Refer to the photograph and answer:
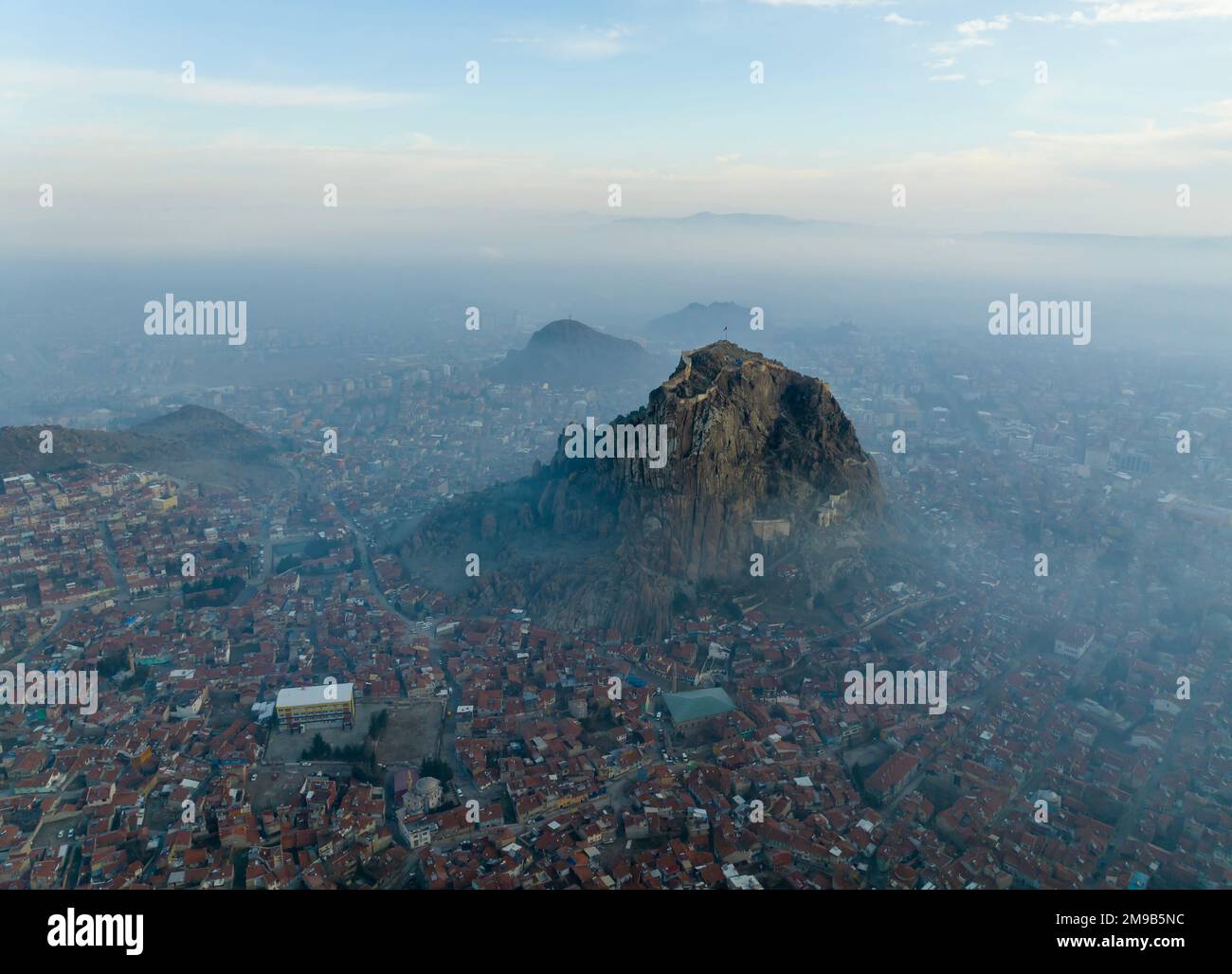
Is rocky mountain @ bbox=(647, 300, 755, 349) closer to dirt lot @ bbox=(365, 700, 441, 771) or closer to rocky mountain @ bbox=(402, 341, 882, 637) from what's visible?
rocky mountain @ bbox=(402, 341, 882, 637)

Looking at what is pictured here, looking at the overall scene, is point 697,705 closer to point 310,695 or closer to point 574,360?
point 310,695

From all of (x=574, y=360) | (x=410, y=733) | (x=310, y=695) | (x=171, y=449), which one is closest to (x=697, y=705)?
(x=410, y=733)

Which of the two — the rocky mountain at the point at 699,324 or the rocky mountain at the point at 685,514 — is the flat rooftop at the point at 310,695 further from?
the rocky mountain at the point at 699,324

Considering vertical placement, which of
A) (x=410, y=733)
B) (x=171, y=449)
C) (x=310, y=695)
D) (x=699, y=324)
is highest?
(x=699, y=324)

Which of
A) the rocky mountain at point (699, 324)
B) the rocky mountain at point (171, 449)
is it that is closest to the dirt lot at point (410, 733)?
the rocky mountain at point (171, 449)

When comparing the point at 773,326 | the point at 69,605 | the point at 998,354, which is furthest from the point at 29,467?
the point at 998,354
